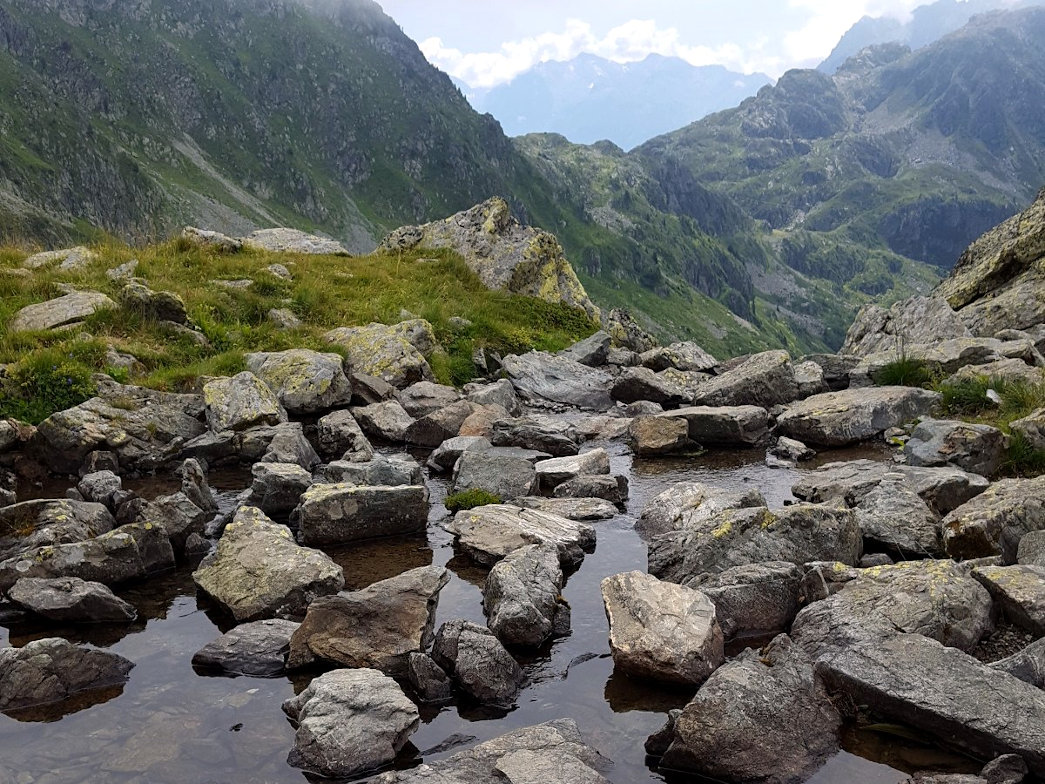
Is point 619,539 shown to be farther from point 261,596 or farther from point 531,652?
point 261,596

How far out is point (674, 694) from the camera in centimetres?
870

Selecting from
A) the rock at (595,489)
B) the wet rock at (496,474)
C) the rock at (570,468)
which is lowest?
the rock at (595,489)

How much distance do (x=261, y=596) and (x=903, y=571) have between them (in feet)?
28.0

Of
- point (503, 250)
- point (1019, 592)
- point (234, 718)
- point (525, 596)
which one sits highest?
point (503, 250)

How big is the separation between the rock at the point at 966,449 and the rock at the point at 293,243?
27.7 metres

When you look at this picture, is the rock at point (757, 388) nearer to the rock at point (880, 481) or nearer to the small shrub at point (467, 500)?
the rock at point (880, 481)

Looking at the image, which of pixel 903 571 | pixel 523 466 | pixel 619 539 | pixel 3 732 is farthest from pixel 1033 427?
pixel 3 732

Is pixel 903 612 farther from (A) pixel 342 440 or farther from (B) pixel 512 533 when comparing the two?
(A) pixel 342 440

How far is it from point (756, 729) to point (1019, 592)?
4181mm

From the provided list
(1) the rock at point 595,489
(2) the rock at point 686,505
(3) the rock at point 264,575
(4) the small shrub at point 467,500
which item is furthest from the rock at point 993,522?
(3) the rock at point 264,575

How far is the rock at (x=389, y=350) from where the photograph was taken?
22656 mm

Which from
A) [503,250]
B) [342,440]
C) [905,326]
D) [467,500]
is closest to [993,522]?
[467,500]

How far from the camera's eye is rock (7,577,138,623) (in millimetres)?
9922

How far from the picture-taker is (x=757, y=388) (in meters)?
22.5
